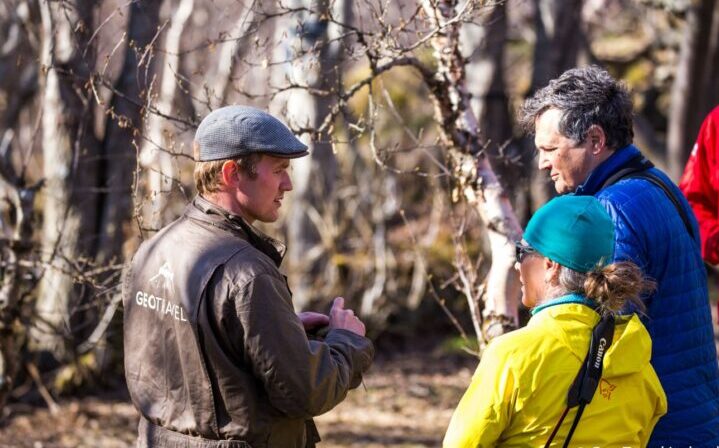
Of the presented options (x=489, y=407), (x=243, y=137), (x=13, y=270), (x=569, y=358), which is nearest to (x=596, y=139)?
(x=569, y=358)

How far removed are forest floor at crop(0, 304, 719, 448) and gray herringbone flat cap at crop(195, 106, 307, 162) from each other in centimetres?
490

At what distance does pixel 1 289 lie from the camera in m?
5.39

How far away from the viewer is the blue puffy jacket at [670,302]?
312 centimetres

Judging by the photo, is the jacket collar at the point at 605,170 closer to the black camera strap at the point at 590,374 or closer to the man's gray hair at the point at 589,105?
the man's gray hair at the point at 589,105

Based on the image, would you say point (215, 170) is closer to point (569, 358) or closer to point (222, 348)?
point (222, 348)

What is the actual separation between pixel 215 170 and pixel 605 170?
1278mm

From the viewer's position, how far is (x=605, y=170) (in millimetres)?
3242

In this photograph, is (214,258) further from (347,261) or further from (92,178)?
(347,261)

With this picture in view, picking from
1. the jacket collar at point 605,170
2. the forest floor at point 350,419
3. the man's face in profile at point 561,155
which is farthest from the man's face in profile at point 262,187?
the forest floor at point 350,419

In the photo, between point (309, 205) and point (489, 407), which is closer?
point (489, 407)

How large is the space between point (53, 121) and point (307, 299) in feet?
11.7

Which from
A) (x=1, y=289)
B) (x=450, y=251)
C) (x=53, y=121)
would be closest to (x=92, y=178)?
(x=53, y=121)

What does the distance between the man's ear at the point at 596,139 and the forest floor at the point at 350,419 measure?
4.71 metres

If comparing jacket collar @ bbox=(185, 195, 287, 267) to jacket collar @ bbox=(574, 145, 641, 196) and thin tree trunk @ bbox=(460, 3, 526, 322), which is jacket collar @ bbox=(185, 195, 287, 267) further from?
thin tree trunk @ bbox=(460, 3, 526, 322)
